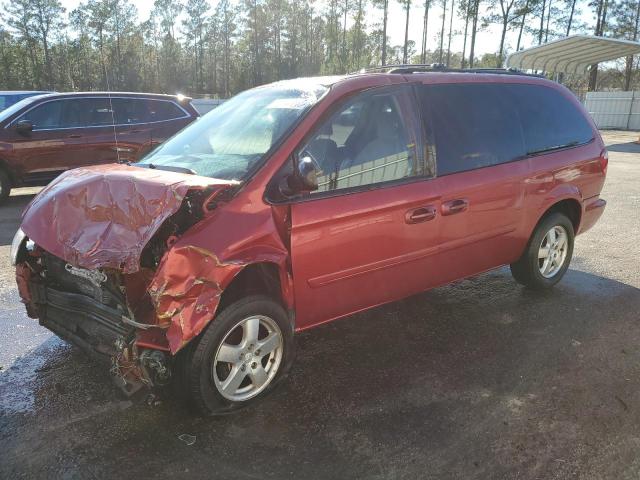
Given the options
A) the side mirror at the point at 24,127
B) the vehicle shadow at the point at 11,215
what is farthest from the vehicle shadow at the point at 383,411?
the side mirror at the point at 24,127

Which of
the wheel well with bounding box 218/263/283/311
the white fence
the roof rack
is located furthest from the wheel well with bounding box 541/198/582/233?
the white fence

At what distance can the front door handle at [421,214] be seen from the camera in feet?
11.3

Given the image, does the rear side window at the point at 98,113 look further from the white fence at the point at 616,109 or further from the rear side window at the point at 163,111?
the white fence at the point at 616,109

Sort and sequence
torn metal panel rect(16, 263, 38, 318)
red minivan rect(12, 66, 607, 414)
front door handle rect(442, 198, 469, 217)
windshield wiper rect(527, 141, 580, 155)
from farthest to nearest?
1. windshield wiper rect(527, 141, 580, 155)
2. front door handle rect(442, 198, 469, 217)
3. torn metal panel rect(16, 263, 38, 318)
4. red minivan rect(12, 66, 607, 414)

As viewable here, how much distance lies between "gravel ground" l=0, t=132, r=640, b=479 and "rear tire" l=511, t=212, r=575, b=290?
1.17 feet

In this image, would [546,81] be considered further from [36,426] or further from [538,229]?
[36,426]

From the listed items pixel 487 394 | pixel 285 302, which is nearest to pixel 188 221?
pixel 285 302

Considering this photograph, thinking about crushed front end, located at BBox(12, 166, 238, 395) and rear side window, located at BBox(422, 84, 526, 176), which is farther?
rear side window, located at BBox(422, 84, 526, 176)

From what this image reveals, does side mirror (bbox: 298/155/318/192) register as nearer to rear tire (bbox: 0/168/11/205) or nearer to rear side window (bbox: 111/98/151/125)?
rear side window (bbox: 111/98/151/125)

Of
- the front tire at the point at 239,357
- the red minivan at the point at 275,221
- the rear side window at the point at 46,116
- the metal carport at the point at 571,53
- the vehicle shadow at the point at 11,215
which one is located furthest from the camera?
the metal carport at the point at 571,53

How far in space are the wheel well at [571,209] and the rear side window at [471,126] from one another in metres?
0.81

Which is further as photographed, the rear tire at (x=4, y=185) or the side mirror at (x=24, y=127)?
the rear tire at (x=4, y=185)

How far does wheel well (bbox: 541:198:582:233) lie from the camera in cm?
474

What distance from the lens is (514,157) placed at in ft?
13.7
